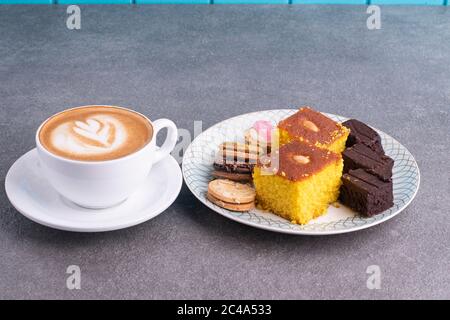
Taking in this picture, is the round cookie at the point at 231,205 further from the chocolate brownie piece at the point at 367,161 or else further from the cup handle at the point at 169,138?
the chocolate brownie piece at the point at 367,161

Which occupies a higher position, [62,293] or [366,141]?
[366,141]

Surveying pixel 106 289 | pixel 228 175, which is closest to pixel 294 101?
pixel 228 175

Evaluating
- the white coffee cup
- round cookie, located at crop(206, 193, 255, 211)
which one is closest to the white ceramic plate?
round cookie, located at crop(206, 193, 255, 211)

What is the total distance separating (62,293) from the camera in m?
1.04

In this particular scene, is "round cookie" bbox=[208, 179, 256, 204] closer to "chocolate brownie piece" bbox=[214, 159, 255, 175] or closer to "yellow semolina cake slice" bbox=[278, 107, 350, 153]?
"chocolate brownie piece" bbox=[214, 159, 255, 175]

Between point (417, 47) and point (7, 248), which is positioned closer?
point (7, 248)

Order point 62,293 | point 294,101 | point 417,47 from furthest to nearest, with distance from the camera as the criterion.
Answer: point 417,47
point 294,101
point 62,293

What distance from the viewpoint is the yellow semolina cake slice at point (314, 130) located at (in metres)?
1.33

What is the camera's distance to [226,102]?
1725 millimetres

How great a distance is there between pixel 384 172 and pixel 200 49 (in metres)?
0.95

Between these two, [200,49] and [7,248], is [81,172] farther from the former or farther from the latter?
[200,49]

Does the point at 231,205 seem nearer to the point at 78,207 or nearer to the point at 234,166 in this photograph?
the point at 234,166

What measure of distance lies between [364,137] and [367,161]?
0.37 feet

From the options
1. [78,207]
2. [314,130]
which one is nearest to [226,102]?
[314,130]
